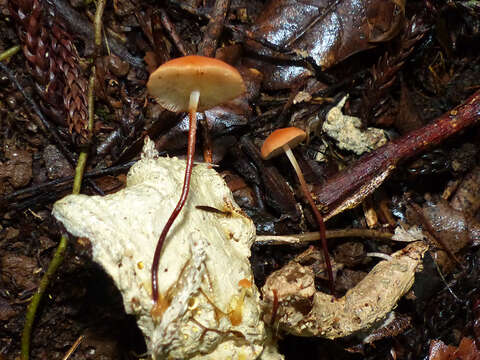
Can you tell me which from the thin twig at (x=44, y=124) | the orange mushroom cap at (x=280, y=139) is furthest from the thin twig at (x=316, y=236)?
the thin twig at (x=44, y=124)

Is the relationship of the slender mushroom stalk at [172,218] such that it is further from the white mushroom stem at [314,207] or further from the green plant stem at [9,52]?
the green plant stem at [9,52]

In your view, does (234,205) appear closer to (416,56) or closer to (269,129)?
(269,129)

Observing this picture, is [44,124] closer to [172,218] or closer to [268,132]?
[172,218]

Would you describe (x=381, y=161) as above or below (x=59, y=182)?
below

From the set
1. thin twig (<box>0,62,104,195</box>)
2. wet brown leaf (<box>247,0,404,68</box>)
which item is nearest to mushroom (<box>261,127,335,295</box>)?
wet brown leaf (<box>247,0,404,68</box>)

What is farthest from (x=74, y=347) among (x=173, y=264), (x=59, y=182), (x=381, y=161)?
(x=381, y=161)

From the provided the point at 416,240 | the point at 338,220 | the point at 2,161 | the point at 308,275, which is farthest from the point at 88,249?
the point at 416,240
